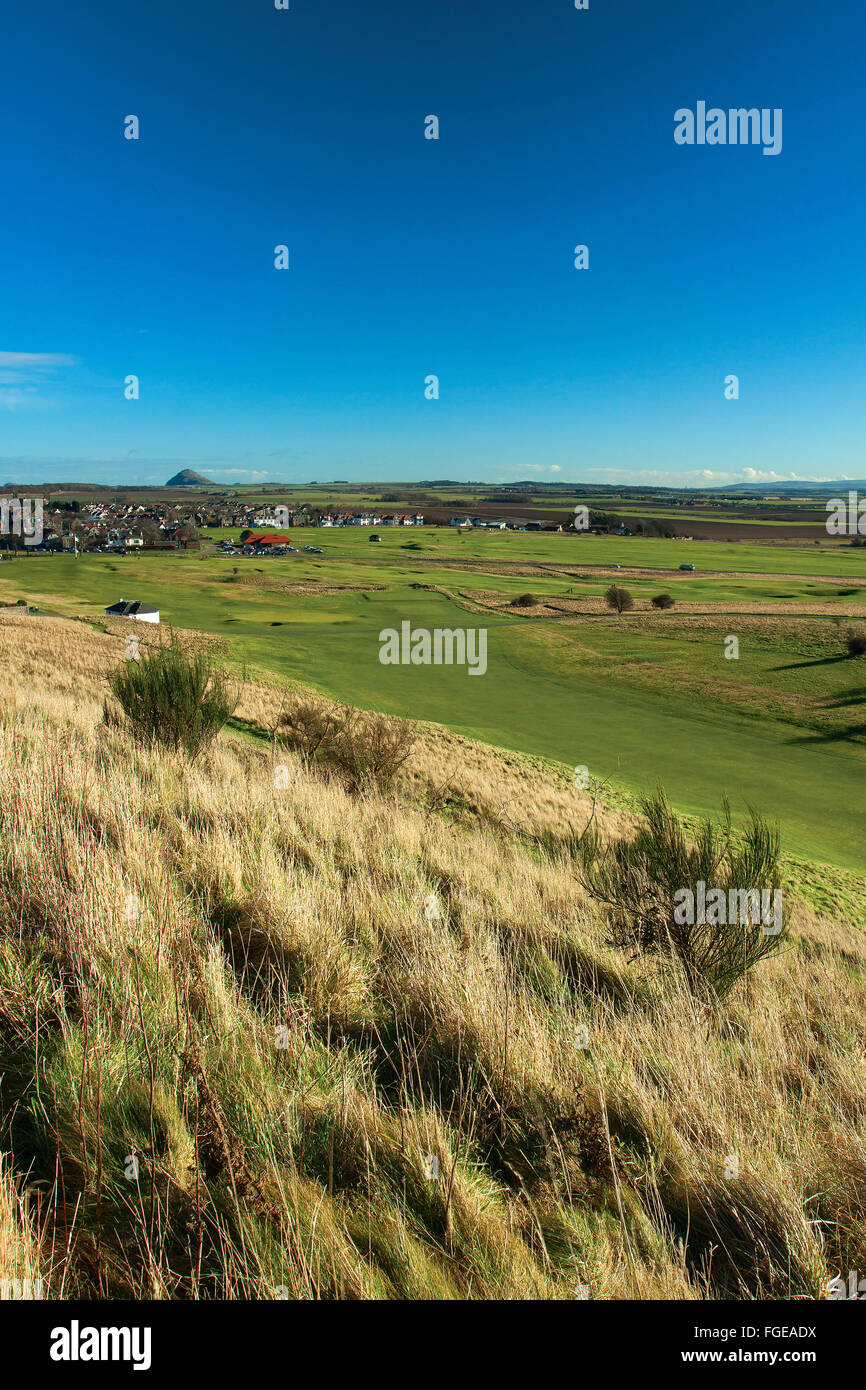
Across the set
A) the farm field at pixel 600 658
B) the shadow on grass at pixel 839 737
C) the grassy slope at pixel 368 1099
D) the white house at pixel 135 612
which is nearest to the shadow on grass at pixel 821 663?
the farm field at pixel 600 658

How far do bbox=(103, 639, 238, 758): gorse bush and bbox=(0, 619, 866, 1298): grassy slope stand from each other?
5.79 m

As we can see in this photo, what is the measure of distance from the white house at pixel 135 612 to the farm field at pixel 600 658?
2.00m

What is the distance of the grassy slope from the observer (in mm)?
2066

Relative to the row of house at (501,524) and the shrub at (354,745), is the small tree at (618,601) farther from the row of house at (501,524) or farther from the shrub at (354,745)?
the row of house at (501,524)

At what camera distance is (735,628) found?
45.2 meters

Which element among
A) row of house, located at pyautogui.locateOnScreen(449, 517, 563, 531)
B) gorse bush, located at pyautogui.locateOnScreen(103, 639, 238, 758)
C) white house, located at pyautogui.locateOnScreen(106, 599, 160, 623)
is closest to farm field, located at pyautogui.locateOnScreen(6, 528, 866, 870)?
white house, located at pyautogui.locateOnScreen(106, 599, 160, 623)

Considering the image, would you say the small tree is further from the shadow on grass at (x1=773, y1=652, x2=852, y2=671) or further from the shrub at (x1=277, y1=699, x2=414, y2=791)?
the shrub at (x1=277, y1=699, x2=414, y2=791)

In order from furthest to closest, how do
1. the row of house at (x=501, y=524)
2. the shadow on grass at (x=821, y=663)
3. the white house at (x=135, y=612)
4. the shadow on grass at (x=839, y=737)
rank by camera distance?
the row of house at (x=501, y=524), the white house at (x=135, y=612), the shadow on grass at (x=821, y=663), the shadow on grass at (x=839, y=737)

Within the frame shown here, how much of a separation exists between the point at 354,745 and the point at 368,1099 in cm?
1140

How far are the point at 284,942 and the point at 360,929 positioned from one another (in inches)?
23.4

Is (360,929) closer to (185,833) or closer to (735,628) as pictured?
(185,833)

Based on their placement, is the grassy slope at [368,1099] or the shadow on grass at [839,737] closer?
the grassy slope at [368,1099]

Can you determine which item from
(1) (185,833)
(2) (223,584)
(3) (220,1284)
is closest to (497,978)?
(3) (220,1284)

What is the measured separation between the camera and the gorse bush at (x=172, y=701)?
10656mm
